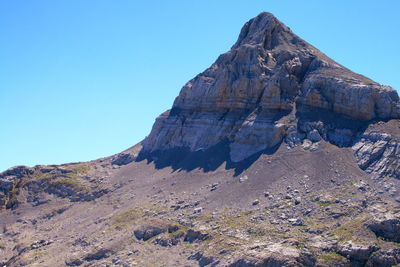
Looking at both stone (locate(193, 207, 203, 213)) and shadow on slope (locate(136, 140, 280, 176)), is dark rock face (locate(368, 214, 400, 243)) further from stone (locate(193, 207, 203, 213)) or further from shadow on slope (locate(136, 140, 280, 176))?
shadow on slope (locate(136, 140, 280, 176))

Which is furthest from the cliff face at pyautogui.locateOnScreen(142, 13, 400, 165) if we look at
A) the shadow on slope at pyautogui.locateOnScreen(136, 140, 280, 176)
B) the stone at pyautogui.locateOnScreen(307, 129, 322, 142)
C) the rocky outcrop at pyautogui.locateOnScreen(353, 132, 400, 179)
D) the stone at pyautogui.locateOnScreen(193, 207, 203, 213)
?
the stone at pyautogui.locateOnScreen(193, 207, 203, 213)

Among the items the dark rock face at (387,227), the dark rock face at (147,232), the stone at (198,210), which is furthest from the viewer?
the stone at (198,210)

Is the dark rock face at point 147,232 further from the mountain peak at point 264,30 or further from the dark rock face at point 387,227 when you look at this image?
the mountain peak at point 264,30

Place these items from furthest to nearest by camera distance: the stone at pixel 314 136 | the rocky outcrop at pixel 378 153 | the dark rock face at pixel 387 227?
the stone at pixel 314 136 → the rocky outcrop at pixel 378 153 → the dark rock face at pixel 387 227

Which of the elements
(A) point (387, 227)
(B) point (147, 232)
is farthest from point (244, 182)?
(A) point (387, 227)

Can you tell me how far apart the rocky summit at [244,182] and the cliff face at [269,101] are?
26 centimetres

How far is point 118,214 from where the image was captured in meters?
110

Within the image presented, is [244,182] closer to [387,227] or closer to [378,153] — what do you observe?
[378,153]

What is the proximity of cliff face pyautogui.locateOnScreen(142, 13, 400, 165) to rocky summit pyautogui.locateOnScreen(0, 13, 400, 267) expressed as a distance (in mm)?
261

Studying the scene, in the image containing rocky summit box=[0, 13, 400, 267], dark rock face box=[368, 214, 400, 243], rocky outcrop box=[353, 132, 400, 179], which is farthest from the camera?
rocky outcrop box=[353, 132, 400, 179]

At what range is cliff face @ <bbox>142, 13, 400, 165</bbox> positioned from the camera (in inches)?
4139

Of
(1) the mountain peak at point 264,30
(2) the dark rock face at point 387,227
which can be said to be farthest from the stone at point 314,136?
(2) the dark rock face at point 387,227

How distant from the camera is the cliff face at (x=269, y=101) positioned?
10512 centimetres

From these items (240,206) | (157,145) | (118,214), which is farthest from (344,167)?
(157,145)
